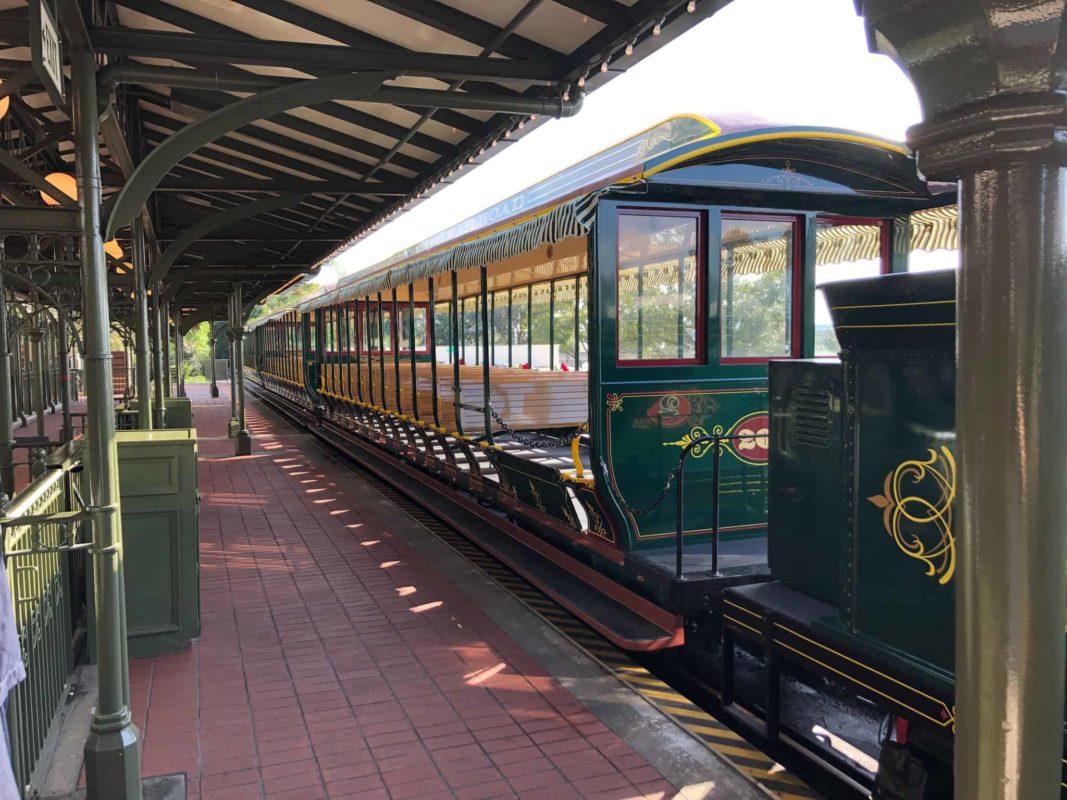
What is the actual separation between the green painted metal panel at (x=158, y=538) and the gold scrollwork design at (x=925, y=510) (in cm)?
367

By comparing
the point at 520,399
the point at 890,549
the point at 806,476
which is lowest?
the point at 890,549

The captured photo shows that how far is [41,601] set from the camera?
3.55m

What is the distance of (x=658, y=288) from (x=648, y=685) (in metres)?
2.28

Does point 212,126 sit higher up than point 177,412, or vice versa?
point 212,126

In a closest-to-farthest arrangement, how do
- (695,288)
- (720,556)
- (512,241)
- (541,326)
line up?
(720,556) < (695,288) < (512,241) < (541,326)

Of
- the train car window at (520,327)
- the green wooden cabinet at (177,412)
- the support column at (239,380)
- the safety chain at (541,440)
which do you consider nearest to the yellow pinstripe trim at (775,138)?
the safety chain at (541,440)

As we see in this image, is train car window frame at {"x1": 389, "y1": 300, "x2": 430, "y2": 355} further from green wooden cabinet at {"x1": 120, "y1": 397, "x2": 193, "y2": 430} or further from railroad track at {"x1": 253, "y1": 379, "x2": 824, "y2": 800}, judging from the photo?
railroad track at {"x1": 253, "y1": 379, "x2": 824, "y2": 800}

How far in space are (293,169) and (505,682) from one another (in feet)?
19.4

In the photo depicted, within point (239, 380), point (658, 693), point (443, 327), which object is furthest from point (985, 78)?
point (239, 380)

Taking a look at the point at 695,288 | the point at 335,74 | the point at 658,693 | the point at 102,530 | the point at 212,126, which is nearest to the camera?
the point at 102,530

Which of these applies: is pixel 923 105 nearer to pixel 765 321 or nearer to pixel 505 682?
pixel 505 682

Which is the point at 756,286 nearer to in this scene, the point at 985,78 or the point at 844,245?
the point at 844,245

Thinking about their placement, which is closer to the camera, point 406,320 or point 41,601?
point 41,601

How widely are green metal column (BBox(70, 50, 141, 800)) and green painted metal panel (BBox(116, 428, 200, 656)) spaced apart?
157cm
